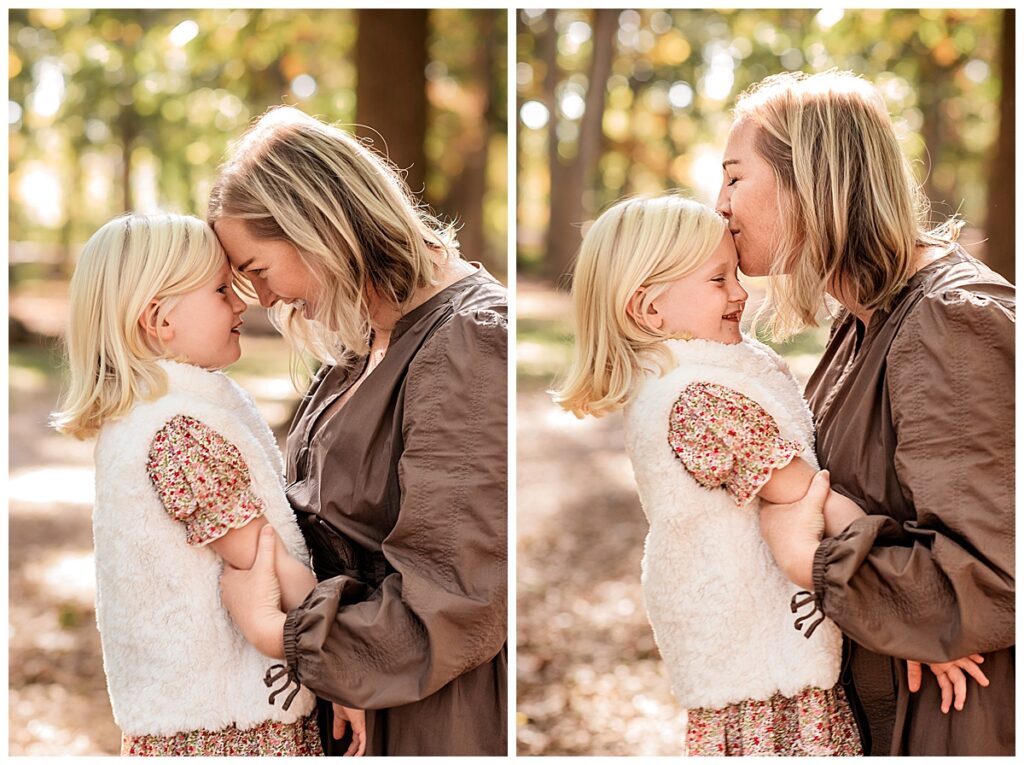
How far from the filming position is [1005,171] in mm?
4141

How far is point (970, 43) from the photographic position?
6414 mm

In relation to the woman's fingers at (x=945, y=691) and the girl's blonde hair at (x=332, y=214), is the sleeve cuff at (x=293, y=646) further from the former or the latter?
the woman's fingers at (x=945, y=691)

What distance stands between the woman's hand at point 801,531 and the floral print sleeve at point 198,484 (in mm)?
996

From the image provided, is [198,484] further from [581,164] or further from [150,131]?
[150,131]

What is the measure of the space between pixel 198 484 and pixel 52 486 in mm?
6283

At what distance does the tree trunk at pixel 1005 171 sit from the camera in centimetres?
399

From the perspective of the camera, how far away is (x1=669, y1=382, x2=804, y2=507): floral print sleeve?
2.05 meters

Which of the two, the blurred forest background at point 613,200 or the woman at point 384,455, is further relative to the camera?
the blurred forest background at point 613,200

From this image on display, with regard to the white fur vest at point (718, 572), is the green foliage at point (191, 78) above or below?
above

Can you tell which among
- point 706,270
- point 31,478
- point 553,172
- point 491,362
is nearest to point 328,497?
point 491,362

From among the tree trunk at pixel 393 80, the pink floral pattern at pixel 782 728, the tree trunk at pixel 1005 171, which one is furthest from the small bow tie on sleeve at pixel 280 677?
the tree trunk at pixel 1005 171

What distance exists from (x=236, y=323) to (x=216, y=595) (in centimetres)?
57

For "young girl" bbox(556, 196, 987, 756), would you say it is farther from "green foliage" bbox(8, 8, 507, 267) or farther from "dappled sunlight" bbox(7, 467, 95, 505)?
"dappled sunlight" bbox(7, 467, 95, 505)

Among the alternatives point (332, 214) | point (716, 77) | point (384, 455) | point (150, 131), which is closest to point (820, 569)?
point (384, 455)
